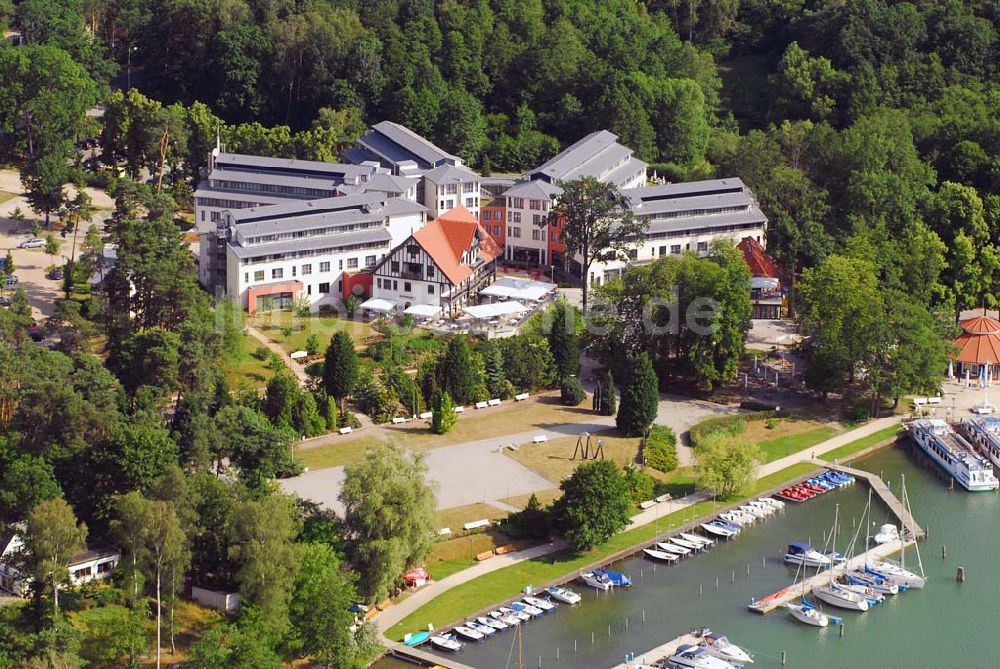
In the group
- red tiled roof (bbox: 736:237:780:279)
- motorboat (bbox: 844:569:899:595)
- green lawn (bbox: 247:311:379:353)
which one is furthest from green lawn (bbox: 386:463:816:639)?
red tiled roof (bbox: 736:237:780:279)

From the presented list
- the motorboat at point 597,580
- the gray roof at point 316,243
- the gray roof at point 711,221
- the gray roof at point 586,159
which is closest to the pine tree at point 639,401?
the motorboat at point 597,580

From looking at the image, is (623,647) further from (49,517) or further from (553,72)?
(553,72)

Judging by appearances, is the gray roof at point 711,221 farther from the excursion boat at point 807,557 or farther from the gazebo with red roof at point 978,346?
the excursion boat at point 807,557

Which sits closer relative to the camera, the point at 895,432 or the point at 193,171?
the point at 895,432

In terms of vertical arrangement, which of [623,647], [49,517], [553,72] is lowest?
[623,647]

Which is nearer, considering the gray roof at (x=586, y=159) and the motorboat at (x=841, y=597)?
the motorboat at (x=841, y=597)

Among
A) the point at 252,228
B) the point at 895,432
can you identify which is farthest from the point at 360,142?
the point at 895,432
